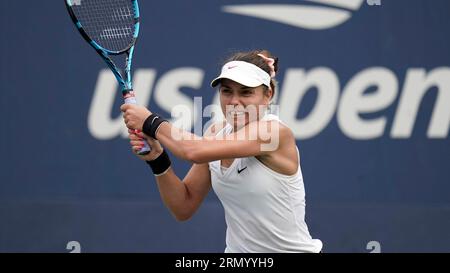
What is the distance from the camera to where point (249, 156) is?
137 inches

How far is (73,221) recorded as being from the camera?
5609 millimetres

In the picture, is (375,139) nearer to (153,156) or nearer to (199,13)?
(199,13)

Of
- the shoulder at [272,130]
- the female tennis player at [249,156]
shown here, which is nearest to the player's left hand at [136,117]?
the female tennis player at [249,156]

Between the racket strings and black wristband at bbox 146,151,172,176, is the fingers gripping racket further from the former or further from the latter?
black wristband at bbox 146,151,172,176

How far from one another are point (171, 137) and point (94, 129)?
2.23 m

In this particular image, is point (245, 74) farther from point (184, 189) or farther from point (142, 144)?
point (184, 189)

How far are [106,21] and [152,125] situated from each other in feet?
3.71

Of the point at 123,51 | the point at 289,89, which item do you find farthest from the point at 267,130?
the point at 289,89

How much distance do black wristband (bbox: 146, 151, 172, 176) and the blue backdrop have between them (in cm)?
189

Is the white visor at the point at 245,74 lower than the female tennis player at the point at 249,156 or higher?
higher

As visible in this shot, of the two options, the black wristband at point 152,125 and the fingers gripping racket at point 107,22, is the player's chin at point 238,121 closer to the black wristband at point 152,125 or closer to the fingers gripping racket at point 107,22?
the black wristband at point 152,125

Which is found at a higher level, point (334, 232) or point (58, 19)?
point (58, 19)

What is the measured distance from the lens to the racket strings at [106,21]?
4.29m
